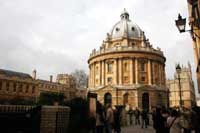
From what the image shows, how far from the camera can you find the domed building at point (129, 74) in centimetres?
4981

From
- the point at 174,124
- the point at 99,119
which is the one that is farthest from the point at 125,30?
the point at 174,124

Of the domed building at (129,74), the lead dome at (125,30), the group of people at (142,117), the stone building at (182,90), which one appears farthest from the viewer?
the stone building at (182,90)

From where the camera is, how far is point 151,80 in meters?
51.8

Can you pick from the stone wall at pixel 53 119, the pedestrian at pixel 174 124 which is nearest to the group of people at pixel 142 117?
the pedestrian at pixel 174 124

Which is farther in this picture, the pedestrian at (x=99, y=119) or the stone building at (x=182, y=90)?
the stone building at (x=182, y=90)

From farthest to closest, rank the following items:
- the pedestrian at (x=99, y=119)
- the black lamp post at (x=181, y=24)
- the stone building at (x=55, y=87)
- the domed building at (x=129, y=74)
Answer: the stone building at (x=55, y=87) → the domed building at (x=129, y=74) → the pedestrian at (x=99, y=119) → the black lamp post at (x=181, y=24)

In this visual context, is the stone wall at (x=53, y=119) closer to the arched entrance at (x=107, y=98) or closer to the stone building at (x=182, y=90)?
the arched entrance at (x=107, y=98)

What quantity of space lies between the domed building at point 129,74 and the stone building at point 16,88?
16103mm

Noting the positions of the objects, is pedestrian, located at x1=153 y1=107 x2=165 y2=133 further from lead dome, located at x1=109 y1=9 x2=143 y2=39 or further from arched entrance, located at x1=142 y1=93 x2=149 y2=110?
lead dome, located at x1=109 y1=9 x2=143 y2=39

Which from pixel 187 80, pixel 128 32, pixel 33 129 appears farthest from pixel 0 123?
pixel 187 80

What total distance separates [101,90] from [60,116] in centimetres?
4403

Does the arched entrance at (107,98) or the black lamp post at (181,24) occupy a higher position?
the black lamp post at (181,24)

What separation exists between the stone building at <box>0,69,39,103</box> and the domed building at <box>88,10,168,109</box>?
1610 cm

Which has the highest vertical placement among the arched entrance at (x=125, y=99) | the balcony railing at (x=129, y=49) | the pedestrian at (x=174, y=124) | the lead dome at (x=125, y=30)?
the lead dome at (x=125, y=30)
